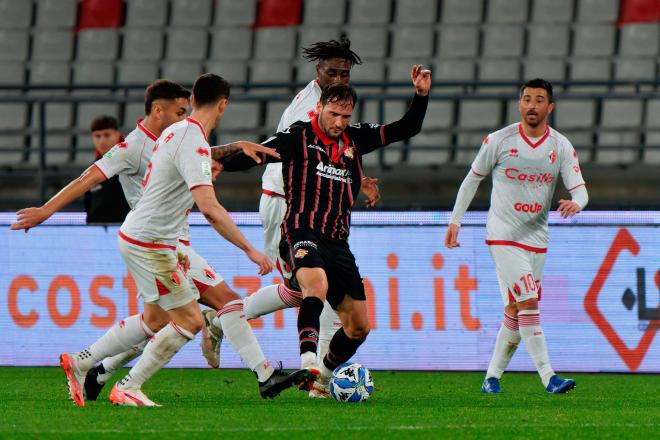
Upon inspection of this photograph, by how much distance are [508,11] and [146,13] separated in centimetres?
483

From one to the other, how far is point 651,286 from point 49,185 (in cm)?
789

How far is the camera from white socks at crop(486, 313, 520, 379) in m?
9.15

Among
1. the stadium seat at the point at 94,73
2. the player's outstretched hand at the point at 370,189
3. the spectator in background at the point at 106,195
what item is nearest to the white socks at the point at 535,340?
the player's outstretched hand at the point at 370,189

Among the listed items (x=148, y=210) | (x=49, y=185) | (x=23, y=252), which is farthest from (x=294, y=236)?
(x=49, y=185)

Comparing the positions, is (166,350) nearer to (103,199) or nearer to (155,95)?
(155,95)

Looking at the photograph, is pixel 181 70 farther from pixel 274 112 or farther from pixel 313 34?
pixel 313 34

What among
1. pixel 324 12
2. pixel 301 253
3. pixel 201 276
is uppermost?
pixel 324 12

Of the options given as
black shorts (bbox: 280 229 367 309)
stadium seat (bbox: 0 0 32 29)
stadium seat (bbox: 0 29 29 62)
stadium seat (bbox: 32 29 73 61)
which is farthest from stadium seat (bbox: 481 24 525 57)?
black shorts (bbox: 280 229 367 309)

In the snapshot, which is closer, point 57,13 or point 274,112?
point 274,112

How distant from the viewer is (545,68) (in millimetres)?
15750

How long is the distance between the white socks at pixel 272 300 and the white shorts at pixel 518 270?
4.62ft

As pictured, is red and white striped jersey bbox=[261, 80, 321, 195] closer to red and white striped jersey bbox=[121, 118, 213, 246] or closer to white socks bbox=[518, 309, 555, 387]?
red and white striped jersey bbox=[121, 118, 213, 246]

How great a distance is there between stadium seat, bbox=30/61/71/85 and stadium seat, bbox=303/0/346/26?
3.15 metres

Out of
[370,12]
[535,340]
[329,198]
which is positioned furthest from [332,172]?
[370,12]
